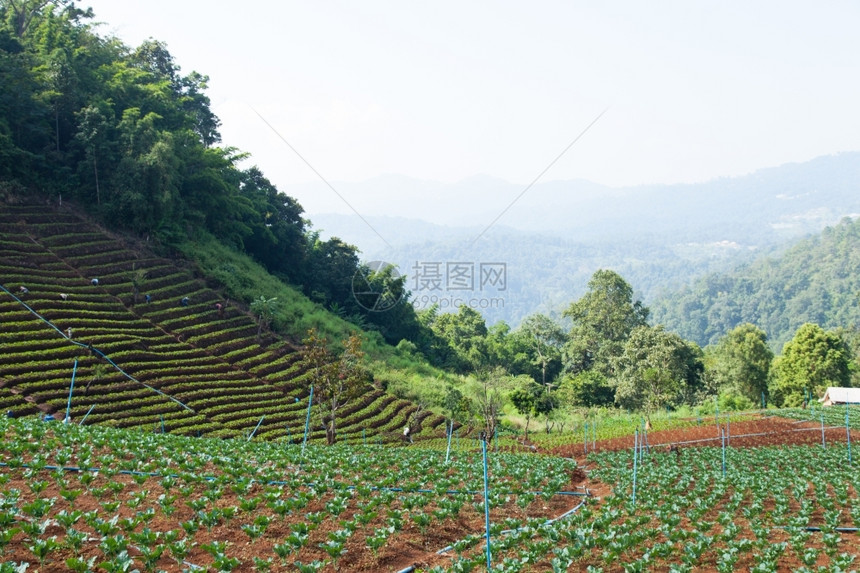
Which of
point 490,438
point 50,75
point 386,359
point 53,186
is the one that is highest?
point 50,75

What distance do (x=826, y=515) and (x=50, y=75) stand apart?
47669 mm

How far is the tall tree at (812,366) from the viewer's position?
165ft

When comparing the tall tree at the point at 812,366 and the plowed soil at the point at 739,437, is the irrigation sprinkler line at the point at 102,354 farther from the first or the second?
the tall tree at the point at 812,366

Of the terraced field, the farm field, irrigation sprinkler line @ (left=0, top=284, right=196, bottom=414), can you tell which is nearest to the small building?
the terraced field

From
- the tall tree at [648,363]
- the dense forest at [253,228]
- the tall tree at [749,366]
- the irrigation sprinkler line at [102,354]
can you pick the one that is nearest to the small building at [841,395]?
the dense forest at [253,228]

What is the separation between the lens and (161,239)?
43.2 metres

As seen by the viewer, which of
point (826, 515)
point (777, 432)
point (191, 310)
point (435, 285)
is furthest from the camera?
point (435, 285)

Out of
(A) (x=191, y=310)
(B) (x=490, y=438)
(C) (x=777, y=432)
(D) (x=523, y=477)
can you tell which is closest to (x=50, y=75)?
(A) (x=191, y=310)

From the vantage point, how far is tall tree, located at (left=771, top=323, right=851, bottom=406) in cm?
5022

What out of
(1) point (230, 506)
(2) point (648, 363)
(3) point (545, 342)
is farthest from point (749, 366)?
(1) point (230, 506)

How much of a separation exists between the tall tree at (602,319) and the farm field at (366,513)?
42.1 meters

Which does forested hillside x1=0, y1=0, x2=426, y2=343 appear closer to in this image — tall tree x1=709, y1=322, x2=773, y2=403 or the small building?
tall tree x1=709, y1=322, x2=773, y2=403

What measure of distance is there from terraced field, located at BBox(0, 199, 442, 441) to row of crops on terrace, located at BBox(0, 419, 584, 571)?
11.8 metres

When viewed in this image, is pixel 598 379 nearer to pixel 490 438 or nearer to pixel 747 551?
pixel 490 438
